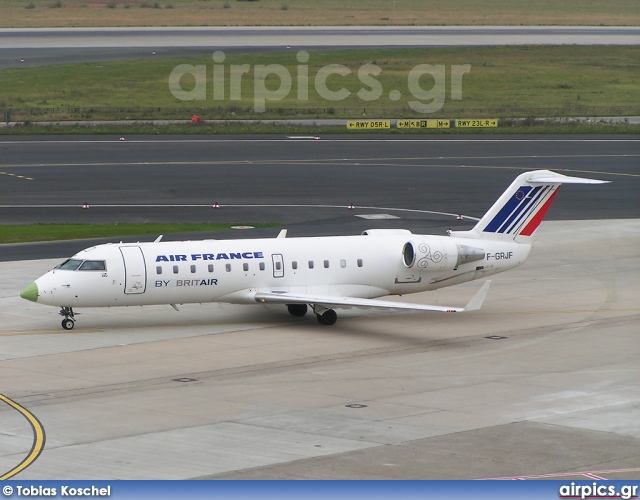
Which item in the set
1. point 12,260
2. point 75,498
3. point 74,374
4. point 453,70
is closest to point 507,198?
point 74,374

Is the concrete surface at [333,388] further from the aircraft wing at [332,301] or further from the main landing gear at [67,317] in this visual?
the aircraft wing at [332,301]

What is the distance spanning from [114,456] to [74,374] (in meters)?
8.13

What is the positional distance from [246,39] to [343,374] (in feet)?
349

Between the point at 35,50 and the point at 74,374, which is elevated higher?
the point at 35,50

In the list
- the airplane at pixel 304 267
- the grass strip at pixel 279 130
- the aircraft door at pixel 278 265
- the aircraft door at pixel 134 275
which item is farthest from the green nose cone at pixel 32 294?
the grass strip at pixel 279 130

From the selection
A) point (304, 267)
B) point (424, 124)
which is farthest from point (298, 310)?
point (424, 124)

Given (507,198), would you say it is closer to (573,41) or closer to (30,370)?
(30,370)

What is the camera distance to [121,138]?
85688 mm

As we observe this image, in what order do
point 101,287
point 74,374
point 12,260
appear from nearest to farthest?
1. point 74,374
2. point 101,287
3. point 12,260

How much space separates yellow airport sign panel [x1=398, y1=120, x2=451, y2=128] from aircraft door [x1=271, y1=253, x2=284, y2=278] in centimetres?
5499

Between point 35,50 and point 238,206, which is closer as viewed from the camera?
point 238,206

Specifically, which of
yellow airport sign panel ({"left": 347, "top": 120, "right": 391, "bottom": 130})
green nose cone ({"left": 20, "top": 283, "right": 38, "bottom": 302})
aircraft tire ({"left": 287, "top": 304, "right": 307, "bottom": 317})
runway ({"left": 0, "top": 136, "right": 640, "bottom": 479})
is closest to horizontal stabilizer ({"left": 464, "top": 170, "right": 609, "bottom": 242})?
runway ({"left": 0, "top": 136, "right": 640, "bottom": 479})

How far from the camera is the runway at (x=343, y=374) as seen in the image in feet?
80.5
